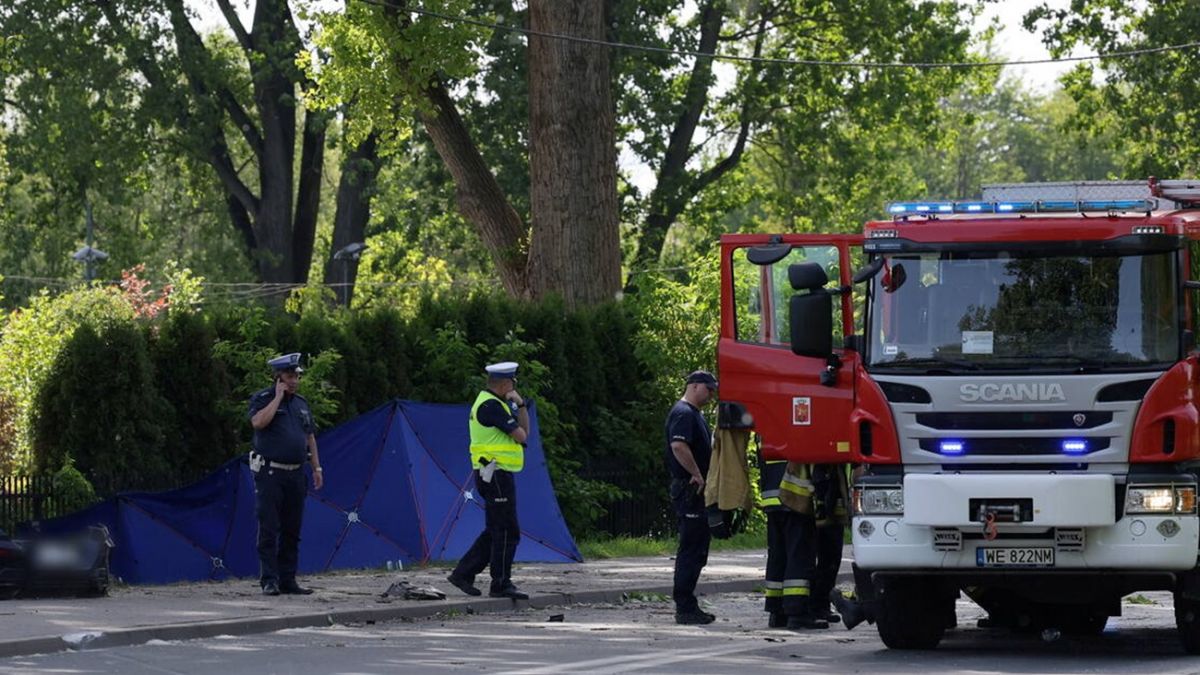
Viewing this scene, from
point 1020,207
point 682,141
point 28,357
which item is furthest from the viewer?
point 682,141

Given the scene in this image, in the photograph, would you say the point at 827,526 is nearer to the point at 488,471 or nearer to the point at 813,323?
the point at 813,323

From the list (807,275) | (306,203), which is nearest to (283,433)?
(807,275)

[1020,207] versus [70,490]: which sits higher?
[1020,207]

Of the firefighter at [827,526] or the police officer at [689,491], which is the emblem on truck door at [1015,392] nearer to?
the firefighter at [827,526]

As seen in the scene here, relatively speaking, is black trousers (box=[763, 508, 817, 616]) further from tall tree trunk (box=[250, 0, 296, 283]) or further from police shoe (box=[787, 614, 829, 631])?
tall tree trunk (box=[250, 0, 296, 283])

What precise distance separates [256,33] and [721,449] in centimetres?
3117

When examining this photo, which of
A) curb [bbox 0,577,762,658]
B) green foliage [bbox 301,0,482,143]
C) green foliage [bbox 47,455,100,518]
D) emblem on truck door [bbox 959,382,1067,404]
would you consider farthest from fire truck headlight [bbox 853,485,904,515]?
green foliage [bbox 301,0,482,143]

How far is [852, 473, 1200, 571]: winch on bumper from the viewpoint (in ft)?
42.6

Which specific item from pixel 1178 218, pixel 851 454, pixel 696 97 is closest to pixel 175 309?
pixel 851 454

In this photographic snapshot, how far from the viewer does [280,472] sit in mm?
17594

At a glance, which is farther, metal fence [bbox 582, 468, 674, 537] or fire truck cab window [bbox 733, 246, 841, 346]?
metal fence [bbox 582, 468, 674, 537]

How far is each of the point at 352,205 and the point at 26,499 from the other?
31106 millimetres

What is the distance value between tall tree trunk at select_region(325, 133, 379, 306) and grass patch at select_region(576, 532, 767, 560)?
2006 cm

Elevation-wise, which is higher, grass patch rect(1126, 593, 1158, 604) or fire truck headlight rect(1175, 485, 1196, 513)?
fire truck headlight rect(1175, 485, 1196, 513)
